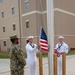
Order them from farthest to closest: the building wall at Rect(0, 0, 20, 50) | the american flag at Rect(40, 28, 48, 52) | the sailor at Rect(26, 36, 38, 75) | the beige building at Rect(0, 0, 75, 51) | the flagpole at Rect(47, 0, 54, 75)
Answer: the building wall at Rect(0, 0, 20, 50), the beige building at Rect(0, 0, 75, 51), the sailor at Rect(26, 36, 38, 75), the american flag at Rect(40, 28, 48, 52), the flagpole at Rect(47, 0, 54, 75)

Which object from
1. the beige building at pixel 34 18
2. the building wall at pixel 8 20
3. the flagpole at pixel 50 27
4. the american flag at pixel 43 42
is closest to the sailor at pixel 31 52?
the american flag at pixel 43 42

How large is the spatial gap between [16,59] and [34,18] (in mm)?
28519

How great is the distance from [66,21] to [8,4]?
12997 mm

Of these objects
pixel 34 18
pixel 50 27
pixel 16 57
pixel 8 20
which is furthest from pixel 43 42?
pixel 8 20

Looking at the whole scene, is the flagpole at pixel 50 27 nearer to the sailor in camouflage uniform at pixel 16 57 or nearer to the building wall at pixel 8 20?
the sailor in camouflage uniform at pixel 16 57

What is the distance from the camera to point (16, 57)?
6.44m

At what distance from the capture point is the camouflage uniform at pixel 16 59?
635cm

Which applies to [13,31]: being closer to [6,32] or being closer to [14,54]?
[6,32]

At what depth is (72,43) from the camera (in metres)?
37.6

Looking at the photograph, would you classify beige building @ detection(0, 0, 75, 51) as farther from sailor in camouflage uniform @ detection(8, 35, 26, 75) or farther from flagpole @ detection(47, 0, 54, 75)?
sailor in camouflage uniform @ detection(8, 35, 26, 75)

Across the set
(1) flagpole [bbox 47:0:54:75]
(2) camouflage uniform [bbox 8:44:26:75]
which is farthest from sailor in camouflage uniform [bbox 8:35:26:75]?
(1) flagpole [bbox 47:0:54:75]

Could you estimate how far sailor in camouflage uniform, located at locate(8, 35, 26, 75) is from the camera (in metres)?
6.35

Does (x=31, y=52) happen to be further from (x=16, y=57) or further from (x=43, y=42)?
(x=16, y=57)

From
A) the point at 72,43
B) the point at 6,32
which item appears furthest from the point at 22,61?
the point at 6,32
